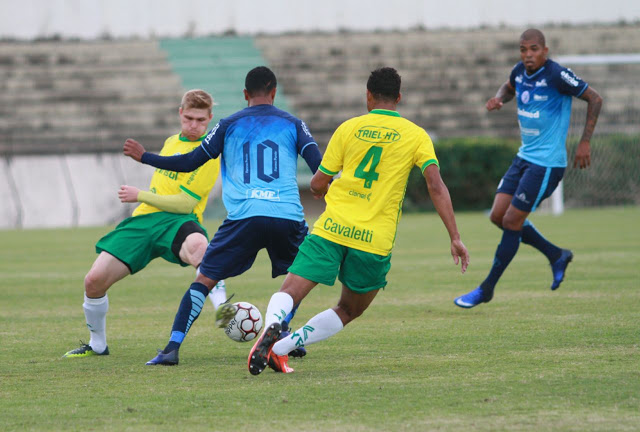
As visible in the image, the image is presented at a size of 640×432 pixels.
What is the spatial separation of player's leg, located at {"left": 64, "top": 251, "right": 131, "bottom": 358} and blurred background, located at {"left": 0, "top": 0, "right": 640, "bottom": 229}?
657 inches

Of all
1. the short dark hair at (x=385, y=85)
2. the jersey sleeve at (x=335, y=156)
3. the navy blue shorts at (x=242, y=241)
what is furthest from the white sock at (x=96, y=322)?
the short dark hair at (x=385, y=85)

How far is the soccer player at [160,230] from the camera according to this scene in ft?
21.5

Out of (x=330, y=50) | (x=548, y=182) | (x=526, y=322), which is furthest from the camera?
(x=330, y=50)

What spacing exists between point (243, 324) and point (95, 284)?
1137 mm

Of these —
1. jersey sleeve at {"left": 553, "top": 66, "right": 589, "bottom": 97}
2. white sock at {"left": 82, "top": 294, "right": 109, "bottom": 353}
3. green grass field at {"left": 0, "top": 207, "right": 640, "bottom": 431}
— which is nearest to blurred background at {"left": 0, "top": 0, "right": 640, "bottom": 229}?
jersey sleeve at {"left": 553, "top": 66, "right": 589, "bottom": 97}

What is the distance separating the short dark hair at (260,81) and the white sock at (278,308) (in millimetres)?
1405

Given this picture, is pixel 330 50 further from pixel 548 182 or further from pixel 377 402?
pixel 377 402

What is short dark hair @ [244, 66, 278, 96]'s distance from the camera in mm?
6133

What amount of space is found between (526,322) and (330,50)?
25273mm

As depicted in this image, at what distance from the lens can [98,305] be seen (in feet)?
21.6

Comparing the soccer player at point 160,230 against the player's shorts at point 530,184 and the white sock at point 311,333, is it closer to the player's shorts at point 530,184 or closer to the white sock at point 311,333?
the white sock at point 311,333

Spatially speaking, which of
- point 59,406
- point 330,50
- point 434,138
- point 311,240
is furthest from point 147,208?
point 330,50

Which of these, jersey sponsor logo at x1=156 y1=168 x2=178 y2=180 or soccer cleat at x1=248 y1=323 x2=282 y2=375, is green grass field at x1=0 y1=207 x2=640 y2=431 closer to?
soccer cleat at x1=248 y1=323 x2=282 y2=375

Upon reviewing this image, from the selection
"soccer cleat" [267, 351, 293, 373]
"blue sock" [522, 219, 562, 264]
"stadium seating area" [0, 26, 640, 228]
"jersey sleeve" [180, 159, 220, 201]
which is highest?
"jersey sleeve" [180, 159, 220, 201]
